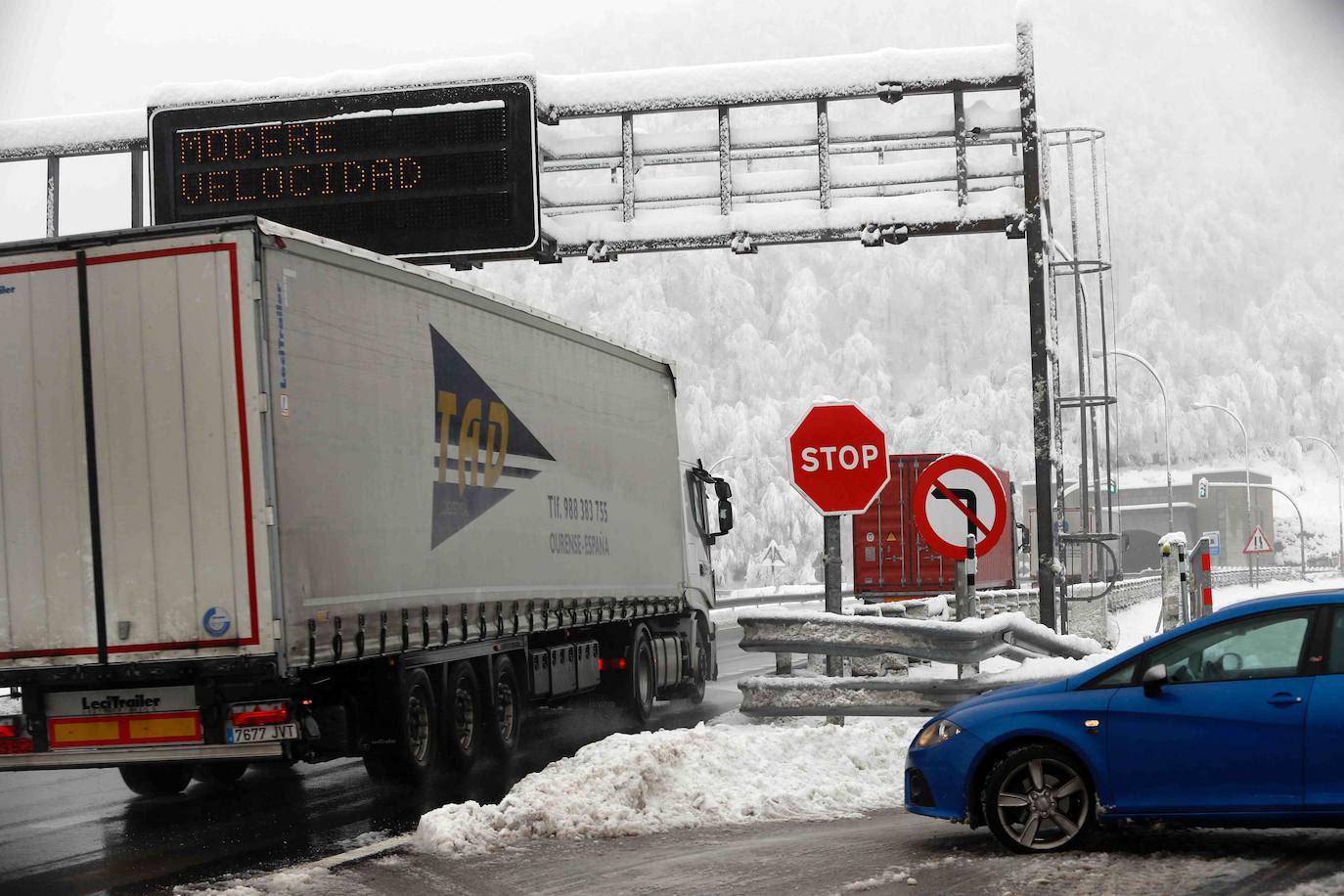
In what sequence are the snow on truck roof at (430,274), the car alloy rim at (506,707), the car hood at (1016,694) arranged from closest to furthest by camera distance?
the car hood at (1016,694) < the snow on truck roof at (430,274) < the car alloy rim at (506,707)

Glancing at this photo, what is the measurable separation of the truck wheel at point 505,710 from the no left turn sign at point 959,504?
3.96 meters

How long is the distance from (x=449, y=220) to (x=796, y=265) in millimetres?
116485

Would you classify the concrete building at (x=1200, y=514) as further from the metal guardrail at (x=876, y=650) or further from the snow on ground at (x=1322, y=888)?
the snow on ground at (x=1322, y=888)

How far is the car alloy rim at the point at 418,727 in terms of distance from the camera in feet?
41.2

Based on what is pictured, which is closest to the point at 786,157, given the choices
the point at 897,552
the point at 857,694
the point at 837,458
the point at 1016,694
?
the point at 837,458

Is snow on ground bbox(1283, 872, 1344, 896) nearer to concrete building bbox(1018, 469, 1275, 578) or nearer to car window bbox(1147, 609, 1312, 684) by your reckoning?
car window bbox(1147, 609, 1312, 684)

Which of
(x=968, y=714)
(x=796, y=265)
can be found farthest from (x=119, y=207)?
(x=968, y=714)

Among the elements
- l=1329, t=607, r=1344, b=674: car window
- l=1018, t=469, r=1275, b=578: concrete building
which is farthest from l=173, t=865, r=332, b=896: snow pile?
l=1018, t=469, r=1275, b=578: concrete building

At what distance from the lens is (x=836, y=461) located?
12.8 m

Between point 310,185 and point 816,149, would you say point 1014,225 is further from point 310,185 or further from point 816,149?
point 310,185

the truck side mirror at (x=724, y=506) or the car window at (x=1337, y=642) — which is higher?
the truck side mirror at (x=724, y=506)

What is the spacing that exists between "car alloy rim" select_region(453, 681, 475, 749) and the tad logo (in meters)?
1.35

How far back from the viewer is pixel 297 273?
36.3 ft

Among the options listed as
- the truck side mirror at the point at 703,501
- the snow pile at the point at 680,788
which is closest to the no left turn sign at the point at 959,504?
the snow pile at the point at 680,788
